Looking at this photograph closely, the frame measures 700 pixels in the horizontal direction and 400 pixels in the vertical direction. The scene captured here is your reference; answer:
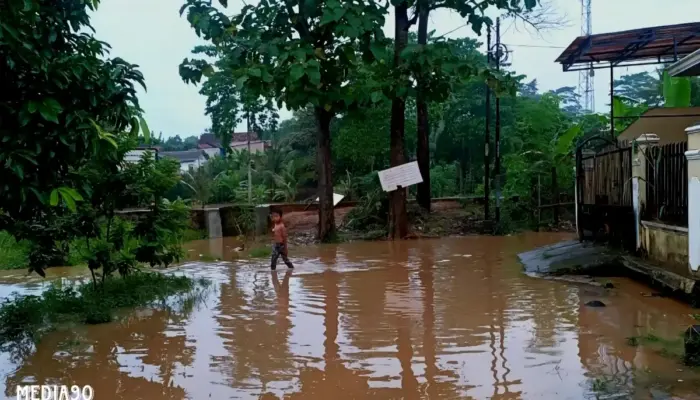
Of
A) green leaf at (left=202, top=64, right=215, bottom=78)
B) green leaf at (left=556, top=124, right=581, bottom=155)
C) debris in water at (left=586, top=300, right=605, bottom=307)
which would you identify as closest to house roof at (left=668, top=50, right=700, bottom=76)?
debris in water at (left=586, top=300, right=605, bottom=307)

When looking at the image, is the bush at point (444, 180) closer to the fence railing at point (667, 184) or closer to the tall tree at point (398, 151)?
the tall tree at point (398, 151)

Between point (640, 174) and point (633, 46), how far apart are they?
428cm

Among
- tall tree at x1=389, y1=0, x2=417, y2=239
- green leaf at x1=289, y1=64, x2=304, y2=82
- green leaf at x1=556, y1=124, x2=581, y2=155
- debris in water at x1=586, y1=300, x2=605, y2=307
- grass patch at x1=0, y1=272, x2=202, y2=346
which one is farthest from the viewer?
green leaf at x1=556, y1=124, x2=581, y2=155

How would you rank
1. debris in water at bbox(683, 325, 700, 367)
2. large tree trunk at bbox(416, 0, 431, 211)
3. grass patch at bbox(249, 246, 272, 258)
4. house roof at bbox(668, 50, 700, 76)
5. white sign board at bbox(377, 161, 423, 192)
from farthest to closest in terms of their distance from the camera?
large tree trunk at bbox(416, 0, 431, 211), white sign board at bbox(377, 161, 423, 192), grass patch at bbox(249, 246, 272, 258), house roof at bbox(668, 50, 700, 76), debris in water at bbox(683, 325, 700, 367)

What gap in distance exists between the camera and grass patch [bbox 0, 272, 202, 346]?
791cm

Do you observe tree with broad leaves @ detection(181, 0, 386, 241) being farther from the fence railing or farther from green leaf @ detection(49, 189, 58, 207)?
the fence railing

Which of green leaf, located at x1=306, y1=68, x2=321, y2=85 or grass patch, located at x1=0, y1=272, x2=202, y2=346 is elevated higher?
green leaf, located at x1=306, y1=68, x2=321, y2=85

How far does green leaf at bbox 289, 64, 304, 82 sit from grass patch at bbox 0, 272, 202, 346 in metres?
4.04

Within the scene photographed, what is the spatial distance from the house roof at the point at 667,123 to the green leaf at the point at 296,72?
10.2 m

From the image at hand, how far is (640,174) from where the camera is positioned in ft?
35.8

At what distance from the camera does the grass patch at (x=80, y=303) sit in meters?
7.91

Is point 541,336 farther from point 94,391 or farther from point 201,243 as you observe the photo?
point 201,243

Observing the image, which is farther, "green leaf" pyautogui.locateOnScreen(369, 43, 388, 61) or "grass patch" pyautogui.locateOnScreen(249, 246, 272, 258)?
"grass patch" pyautogui.locateOnScreen(249, 246, 272, 258)

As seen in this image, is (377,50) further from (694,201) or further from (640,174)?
(640,174)
